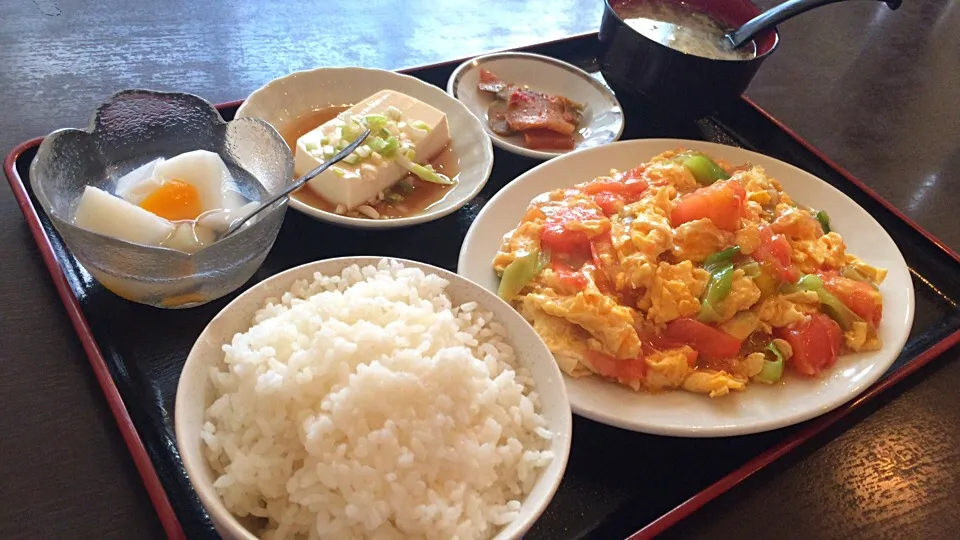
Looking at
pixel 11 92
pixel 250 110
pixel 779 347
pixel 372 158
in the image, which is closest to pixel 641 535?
pixel 779 347

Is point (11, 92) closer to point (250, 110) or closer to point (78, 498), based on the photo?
point (250, 110)

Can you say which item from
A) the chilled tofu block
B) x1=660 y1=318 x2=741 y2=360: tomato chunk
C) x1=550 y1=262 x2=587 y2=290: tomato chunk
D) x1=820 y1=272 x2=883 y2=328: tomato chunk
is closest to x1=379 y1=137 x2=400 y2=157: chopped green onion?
the chilled tofu block

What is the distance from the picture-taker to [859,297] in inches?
72.7

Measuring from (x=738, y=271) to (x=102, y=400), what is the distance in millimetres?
1522

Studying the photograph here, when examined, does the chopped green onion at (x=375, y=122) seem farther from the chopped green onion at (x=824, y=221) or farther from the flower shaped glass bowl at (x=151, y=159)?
the chopped green onion at (x=824, y=221)

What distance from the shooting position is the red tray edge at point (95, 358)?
121 centimetres

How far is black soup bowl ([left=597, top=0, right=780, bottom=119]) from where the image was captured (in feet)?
7.36

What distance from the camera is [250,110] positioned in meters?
2.06

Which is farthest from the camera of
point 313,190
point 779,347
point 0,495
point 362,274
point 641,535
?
point 313,190

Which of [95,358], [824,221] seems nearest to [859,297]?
[824,221]

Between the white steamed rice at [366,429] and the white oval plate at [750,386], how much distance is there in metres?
0.35

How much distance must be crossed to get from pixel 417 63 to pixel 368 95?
38cm

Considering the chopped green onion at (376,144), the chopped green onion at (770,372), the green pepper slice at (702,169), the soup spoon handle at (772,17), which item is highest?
Result: the soup spoon handle at (772,17)

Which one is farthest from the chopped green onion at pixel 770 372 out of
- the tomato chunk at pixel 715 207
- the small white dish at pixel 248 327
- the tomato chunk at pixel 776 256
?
the small white dish at pixel 248 327
